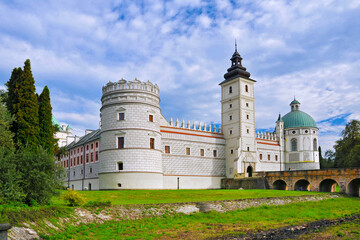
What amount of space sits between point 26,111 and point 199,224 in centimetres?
1647

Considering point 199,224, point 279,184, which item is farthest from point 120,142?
point 279,184

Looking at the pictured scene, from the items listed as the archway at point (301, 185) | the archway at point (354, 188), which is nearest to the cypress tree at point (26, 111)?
the archway at point (301, 185)

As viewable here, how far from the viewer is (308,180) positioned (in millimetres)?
46969

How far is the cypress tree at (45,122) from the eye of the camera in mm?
28703

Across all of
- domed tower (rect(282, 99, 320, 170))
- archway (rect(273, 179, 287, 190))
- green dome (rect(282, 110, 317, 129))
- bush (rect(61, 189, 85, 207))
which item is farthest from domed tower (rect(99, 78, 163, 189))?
green dome (rect(282, 110, 317, 129))

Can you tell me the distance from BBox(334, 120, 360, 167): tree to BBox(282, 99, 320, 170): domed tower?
5.91m

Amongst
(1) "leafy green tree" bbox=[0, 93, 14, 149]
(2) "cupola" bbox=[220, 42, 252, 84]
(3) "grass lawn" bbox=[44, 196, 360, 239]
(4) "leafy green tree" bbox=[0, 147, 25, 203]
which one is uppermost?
(2) "cupola" bbox=[220, 42, 252, 84]

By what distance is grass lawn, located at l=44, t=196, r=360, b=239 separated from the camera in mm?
18094

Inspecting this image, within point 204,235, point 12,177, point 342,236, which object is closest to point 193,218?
point 204,235

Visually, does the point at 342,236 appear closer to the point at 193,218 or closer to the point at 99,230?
the point at 193,218

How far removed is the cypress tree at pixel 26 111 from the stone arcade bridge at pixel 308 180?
115 ft

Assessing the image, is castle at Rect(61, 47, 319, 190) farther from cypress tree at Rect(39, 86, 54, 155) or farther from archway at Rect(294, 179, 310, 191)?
cypress tree at Rect(39, 86, 54, 155)

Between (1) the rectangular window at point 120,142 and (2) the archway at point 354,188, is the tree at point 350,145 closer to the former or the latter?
(2) the archway at point 354,188

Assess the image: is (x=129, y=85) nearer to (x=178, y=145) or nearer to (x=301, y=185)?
(x=178, y=145)
